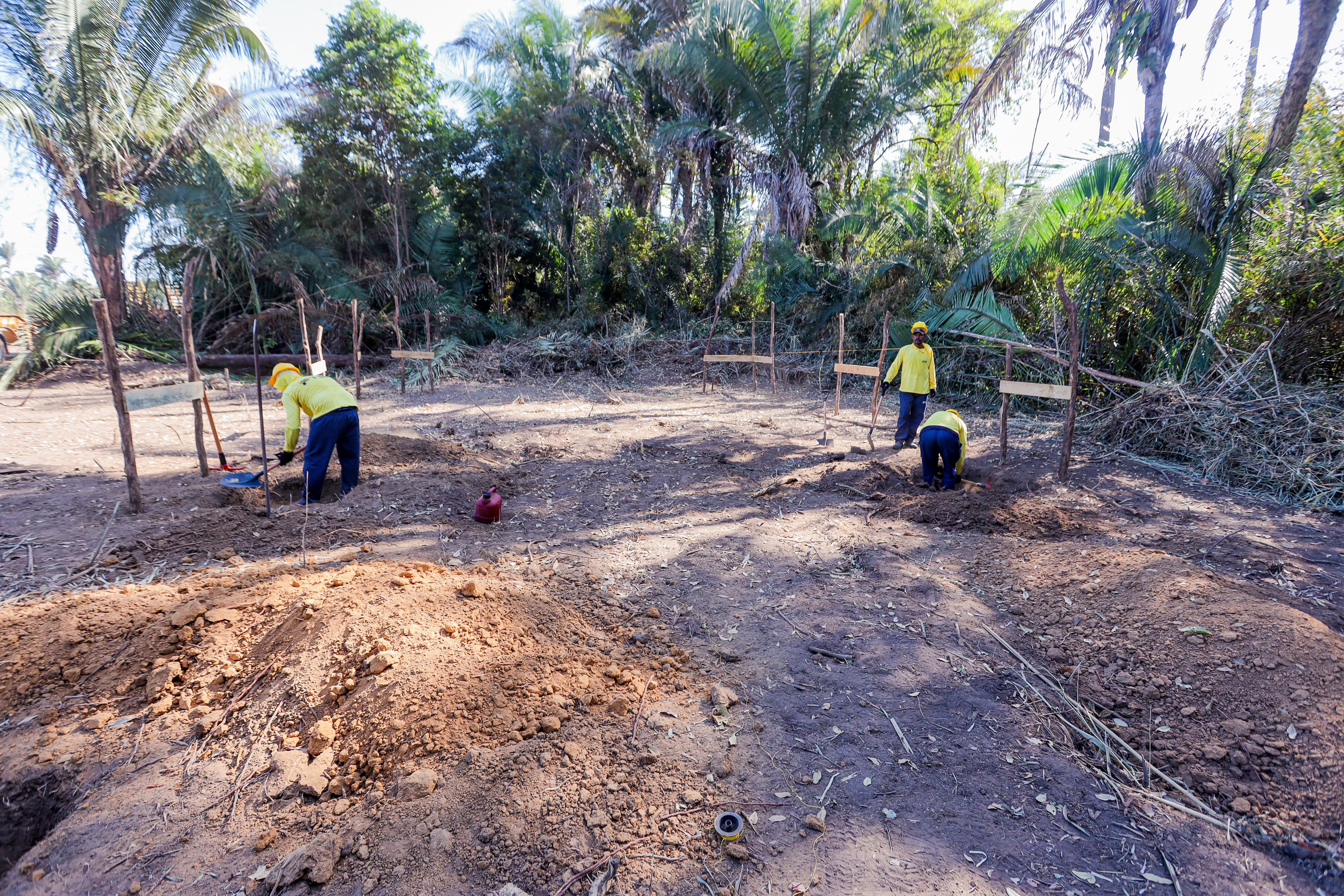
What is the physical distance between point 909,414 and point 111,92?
44.3 ft

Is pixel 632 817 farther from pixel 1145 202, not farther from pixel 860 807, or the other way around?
pixel 1145 202

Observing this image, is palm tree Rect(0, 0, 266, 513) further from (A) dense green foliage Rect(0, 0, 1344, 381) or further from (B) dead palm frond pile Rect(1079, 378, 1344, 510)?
(B) dead palm frond pile Rect(1079, 378, 1344, 510)

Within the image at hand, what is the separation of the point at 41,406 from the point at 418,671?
1124cm

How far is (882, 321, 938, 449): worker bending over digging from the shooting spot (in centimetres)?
733

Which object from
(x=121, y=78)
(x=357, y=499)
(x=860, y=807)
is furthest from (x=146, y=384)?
(x=860, y=807)

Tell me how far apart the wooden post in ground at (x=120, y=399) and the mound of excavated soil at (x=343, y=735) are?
1484 mm

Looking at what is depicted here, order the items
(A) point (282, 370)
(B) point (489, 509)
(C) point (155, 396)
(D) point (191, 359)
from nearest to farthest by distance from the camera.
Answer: (C) point (155, 396) < (B) point (489, 509) < (D) point (191, 359) < (A) point (282, 370)

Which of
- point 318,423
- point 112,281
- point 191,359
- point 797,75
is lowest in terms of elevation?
point 318,423

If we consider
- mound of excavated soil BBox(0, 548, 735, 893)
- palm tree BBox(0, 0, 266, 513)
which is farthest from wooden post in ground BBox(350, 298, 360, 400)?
mound of excavated soil BBox(0, 548, 735, 893)

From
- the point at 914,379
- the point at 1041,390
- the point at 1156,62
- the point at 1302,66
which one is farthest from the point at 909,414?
the point at 1156,62

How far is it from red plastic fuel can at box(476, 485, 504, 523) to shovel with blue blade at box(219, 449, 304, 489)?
1.66m

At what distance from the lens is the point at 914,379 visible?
289 inches

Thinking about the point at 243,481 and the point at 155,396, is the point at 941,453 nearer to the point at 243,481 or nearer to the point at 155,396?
the point at 243,481

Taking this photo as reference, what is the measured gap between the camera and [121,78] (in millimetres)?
10164
